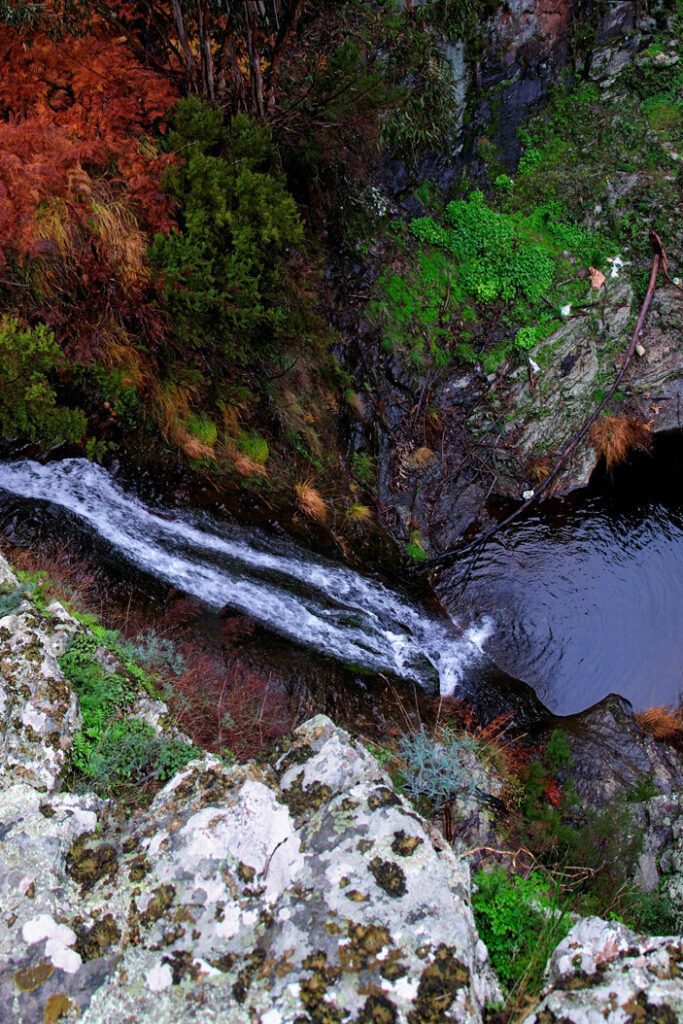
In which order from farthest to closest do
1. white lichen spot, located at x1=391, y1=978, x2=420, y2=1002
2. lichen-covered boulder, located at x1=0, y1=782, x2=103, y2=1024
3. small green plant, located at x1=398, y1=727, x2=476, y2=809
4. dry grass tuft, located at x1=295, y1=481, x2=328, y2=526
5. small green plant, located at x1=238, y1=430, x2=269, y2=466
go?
dry grass tuft, located at x1=295, y1=481, x2=328, y2=526 → small green plant, located at x1=238, y1=430, x2=269, y2=466 → small green plant, located at x1=398, y1=727, x2=476, y2=809 → white lichen spot, located at x1=391, y1=978, x2=420, y2=1002 → lichen-covered boulder, located at x1=0, y1=782, x2=103, y2=1024

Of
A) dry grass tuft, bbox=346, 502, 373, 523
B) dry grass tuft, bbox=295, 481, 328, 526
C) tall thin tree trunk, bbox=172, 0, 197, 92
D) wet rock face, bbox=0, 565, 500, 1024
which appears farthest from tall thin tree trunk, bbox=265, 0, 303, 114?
wet rock face, bbox=0, 565, 500, 1024

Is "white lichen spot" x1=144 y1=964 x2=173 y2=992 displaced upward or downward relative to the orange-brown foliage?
downward

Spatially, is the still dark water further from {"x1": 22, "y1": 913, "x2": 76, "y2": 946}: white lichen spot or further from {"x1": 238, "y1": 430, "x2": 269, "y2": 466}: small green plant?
Result: {"x1": 22, "y1": 913, "x2": 76, "y2": 946}: white lichen spot

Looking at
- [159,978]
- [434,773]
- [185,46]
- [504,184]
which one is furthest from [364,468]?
[159,978]

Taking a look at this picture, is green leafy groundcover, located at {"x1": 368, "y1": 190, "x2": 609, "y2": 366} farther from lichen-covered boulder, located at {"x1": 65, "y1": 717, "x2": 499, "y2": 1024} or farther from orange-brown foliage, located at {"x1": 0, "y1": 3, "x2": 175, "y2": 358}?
lichen-covered boulder, located at {"x1": 65, "y1": 717, "x2": 499, "y2": 1024}

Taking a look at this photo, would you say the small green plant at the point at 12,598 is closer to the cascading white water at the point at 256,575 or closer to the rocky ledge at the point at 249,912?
the rocky ledge at the point at 249,912

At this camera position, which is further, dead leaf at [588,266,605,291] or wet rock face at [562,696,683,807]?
dead leaf at [588,266,605,291]

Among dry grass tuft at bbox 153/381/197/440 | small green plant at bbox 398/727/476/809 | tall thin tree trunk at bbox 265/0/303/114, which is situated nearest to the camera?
small green plant at bbox 398/727/476/809

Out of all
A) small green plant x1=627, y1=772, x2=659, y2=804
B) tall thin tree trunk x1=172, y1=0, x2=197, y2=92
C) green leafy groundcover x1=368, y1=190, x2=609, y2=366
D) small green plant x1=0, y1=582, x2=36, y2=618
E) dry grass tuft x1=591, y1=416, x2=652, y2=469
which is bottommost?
small green plant x1=627, y1=772, x2=659, y2=804

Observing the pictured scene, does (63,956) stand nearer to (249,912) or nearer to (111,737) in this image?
(249,912)
